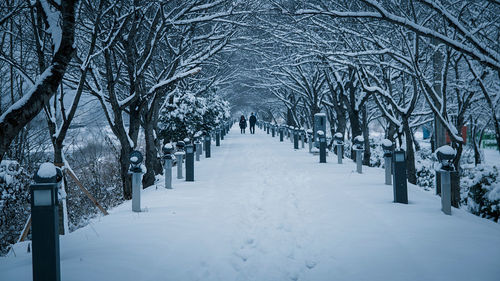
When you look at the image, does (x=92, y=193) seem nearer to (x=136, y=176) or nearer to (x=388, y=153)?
(x=136, y=176)

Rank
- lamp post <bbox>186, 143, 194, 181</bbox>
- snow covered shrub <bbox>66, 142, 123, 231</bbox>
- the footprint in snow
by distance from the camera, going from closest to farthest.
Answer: the footprint in snow, lamp post <bbox>186, 143, 194, 181</bbox>, snow covered shrub <bbox>66, 142, 123, 231</bbox>

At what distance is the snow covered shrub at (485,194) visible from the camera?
22.2 ft

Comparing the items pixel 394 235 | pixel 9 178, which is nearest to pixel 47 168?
pixel 394 235

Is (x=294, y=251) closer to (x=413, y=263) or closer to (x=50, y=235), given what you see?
(x=413, y=263)

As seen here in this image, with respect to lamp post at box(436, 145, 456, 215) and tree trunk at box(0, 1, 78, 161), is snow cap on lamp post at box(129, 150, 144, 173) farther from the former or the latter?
lamp post at box(436, 145, 456, 215)

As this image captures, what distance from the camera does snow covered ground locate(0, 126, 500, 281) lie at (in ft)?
13.7

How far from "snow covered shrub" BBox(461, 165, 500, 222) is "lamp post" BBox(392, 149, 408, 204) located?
1.39 m

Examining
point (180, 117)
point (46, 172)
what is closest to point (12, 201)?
point (46, 172)

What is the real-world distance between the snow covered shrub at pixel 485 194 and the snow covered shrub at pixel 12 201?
8.88 meters

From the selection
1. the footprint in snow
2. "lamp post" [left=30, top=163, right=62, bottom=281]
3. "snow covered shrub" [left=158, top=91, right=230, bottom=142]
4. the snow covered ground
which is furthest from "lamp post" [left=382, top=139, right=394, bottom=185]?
"snow covered shrub" [left=158, top=91, right=230, bottom=142]

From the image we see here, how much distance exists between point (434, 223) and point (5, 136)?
18.8 feet

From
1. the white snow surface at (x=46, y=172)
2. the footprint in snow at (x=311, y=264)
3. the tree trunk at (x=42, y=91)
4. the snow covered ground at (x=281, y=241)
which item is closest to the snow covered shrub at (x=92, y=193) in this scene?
the snow covered ground at (x=281, y=241)

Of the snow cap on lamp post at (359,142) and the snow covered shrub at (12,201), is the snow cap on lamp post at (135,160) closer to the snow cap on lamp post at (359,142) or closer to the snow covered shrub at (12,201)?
the snow covered shrub at (12,201)

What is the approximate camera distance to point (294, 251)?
484cm
